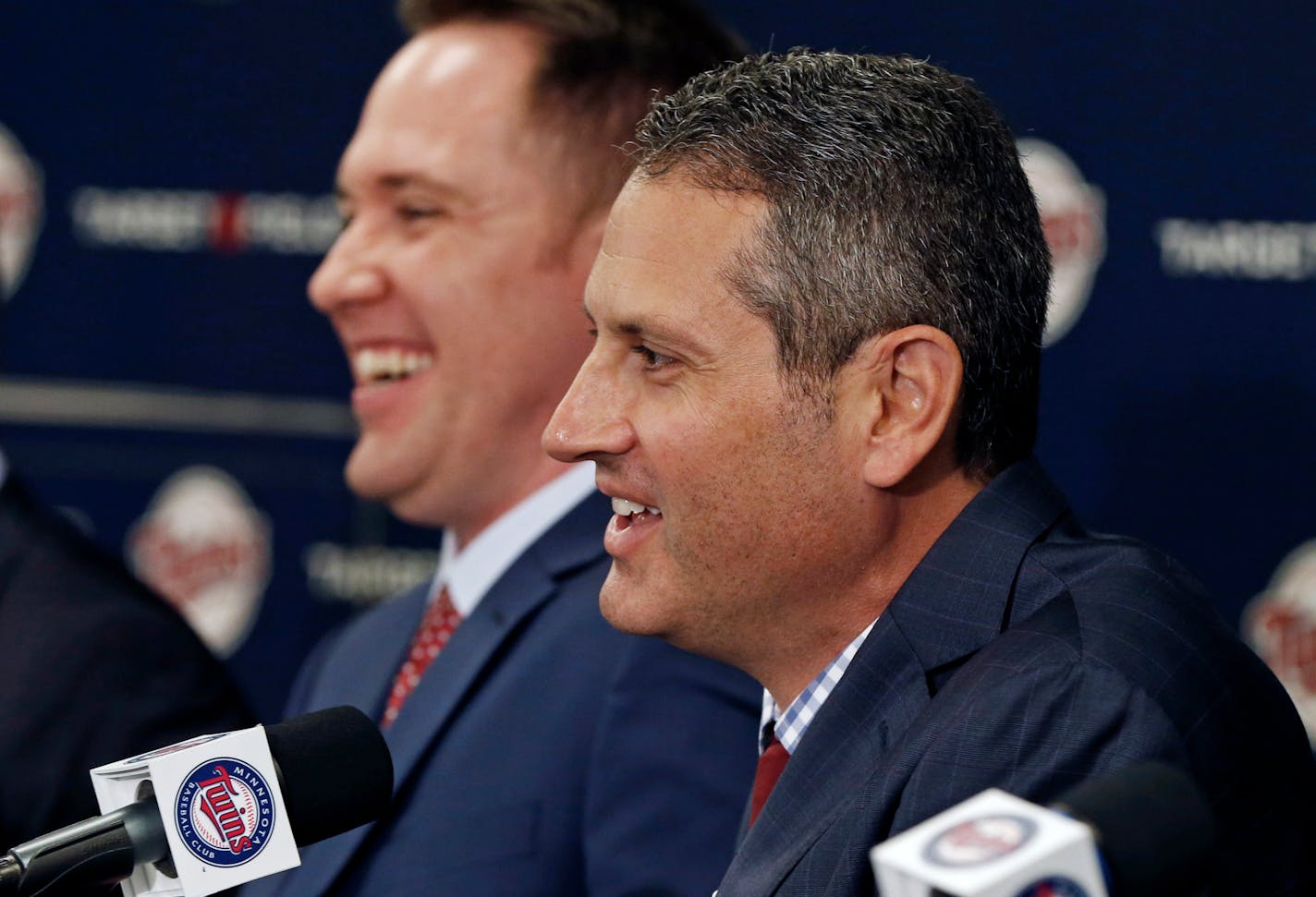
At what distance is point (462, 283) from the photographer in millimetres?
1805

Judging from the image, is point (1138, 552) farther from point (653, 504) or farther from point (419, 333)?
point (419, 333)

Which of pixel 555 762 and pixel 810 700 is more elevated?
pixel 810 700

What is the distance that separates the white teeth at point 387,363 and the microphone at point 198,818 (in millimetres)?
830

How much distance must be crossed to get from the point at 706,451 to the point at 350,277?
2.59 ft

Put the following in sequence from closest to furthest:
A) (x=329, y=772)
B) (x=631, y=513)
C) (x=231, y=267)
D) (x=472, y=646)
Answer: (x=329, y=772) < (x=631, y=513) < (x=472, y=646) < (x=231, y=267)

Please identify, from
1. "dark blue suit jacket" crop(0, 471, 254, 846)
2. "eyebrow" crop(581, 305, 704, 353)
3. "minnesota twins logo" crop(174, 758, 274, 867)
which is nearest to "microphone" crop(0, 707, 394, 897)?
"minnesota twins logo" crop(174, 758, 274, 867)

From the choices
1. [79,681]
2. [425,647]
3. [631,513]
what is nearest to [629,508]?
[631,513]

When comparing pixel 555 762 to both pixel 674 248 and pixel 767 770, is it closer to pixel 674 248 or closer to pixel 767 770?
pixel 767 770

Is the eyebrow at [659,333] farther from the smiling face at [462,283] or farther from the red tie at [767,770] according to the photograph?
the smiling face at [462,283]

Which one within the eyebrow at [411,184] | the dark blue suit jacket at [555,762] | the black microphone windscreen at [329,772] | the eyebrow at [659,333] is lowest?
the dark blue suit jacket at [555,762]

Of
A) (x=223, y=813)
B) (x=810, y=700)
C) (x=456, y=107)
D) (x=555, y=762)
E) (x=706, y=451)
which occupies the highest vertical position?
(x=456, y=107)

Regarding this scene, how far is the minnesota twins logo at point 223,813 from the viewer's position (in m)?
0.96

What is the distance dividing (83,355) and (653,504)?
83.1 inches

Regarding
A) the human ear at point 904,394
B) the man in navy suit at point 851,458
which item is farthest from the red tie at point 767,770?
the human ear at point 904,394
